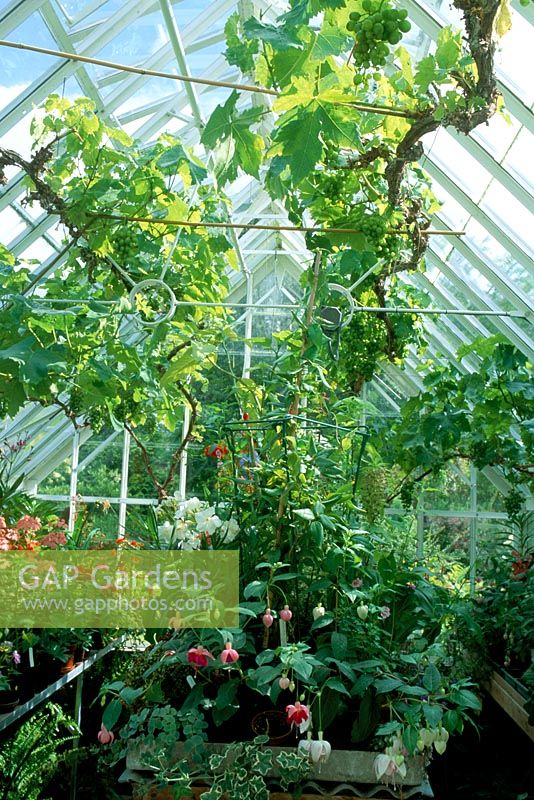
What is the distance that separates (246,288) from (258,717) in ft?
25.0

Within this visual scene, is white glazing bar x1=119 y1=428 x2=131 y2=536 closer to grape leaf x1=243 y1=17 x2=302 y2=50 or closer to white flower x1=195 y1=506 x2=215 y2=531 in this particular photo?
white flower x1=195 y1=506 x2=215 y2=531

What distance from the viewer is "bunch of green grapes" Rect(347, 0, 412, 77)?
195 centimetres

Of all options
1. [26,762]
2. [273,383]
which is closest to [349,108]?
[273,383]

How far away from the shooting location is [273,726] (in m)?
2.36

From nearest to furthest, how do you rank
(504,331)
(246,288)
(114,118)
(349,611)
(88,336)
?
(349,611) → (88,336) → (114,118) → (504,331) → (246,288)

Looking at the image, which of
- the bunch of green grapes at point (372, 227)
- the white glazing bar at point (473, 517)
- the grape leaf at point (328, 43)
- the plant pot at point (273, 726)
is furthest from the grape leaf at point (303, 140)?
the white glazing bar at point (473, 517)

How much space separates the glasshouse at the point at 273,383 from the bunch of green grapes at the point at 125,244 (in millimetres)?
19

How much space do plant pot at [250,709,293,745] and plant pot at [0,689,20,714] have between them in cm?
147

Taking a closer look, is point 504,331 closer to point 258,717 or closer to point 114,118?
point 114,118

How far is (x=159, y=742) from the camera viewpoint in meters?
2.14

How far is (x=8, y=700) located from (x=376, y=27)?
2867 mm

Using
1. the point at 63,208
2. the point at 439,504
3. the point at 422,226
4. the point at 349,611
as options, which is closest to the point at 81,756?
the point at 349,611

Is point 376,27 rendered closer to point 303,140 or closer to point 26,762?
point 303,140

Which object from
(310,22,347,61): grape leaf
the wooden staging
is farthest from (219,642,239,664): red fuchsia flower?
the wooden staging
